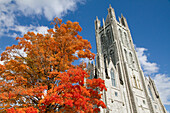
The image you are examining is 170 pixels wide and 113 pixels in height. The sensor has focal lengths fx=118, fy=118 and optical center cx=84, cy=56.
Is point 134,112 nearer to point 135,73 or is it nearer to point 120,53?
point 135,73

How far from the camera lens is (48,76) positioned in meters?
8.18

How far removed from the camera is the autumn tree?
685cm

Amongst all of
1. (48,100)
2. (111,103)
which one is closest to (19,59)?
(48,100)

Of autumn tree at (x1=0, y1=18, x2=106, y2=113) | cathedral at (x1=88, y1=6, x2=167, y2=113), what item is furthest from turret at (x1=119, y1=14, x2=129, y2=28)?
autumn tree at (x1=0, y1=18, x2=106, y2=113)

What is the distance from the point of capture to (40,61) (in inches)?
338

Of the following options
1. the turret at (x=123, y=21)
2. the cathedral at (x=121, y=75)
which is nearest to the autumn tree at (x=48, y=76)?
the cathedral at (x=121, y=75)

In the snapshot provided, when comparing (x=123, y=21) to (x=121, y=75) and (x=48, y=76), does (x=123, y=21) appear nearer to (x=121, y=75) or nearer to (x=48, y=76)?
(x=121, y=75)

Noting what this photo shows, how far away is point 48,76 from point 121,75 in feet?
79.2

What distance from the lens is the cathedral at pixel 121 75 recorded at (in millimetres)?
24094

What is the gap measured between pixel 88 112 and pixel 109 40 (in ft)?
107

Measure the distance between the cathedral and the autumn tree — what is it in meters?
13.6

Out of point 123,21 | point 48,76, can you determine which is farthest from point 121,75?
point 123,21

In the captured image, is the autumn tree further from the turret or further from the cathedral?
the turret

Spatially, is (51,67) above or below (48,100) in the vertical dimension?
above
